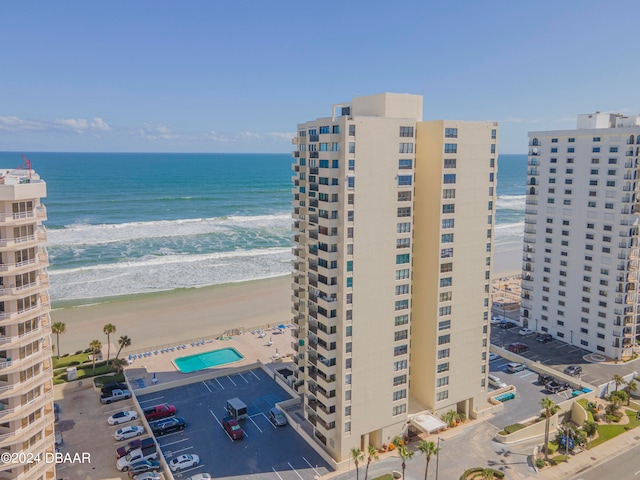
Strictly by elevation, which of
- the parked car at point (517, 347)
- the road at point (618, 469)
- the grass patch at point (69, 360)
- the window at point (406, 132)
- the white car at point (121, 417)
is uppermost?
the window at point (406, 132)

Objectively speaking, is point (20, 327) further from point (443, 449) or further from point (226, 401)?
point (443, 449)

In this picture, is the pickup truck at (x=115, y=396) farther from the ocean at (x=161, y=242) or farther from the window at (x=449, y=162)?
the window at (x=449, y=162)

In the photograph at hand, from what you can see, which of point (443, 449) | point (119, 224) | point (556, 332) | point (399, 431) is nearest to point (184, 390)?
point (399, 431)

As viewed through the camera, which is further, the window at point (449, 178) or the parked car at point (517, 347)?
the parked car at point (517, 347)

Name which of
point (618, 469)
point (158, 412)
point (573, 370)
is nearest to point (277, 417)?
point (158, 412)

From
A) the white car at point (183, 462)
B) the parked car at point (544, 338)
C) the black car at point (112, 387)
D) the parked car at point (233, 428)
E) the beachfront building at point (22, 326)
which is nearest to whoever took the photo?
the beachfront building at point (22, 326)

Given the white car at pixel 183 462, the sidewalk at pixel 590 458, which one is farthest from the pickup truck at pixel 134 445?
the sidewalk at pixel 590 458

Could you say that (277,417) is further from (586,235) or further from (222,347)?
(586,235)
